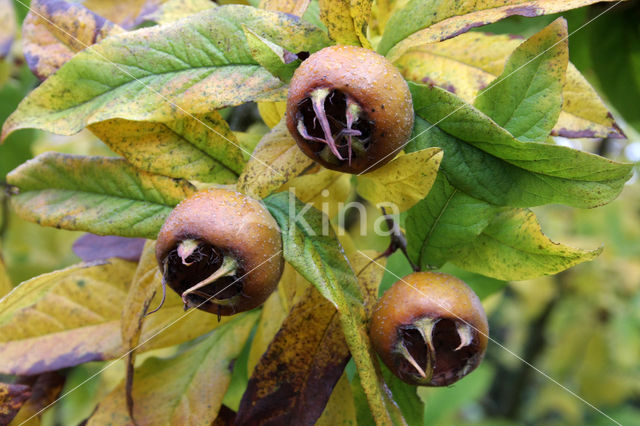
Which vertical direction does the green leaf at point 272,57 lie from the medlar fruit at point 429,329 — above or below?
above

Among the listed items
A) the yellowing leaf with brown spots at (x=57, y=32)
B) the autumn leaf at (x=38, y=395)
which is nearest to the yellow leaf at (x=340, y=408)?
the autumn leaf at (x=38, y=395)

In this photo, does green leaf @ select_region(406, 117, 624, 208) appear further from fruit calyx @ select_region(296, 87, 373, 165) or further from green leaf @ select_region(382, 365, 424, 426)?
green leaf @ select_region(382, 365, 424, 426)

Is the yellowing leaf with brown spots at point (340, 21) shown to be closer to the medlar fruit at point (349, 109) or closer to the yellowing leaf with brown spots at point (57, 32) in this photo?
the medlar fruit at point (349, 109)

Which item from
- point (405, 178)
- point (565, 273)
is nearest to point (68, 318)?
point (405, 178)

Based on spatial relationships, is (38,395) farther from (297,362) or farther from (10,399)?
(297,362)

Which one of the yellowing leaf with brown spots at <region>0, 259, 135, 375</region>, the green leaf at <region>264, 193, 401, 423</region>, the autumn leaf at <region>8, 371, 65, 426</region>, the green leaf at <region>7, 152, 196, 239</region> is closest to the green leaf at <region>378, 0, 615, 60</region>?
the green leaf at <region>264, 193, 401, 423</region>

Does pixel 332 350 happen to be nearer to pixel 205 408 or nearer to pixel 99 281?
pixel 205 408
